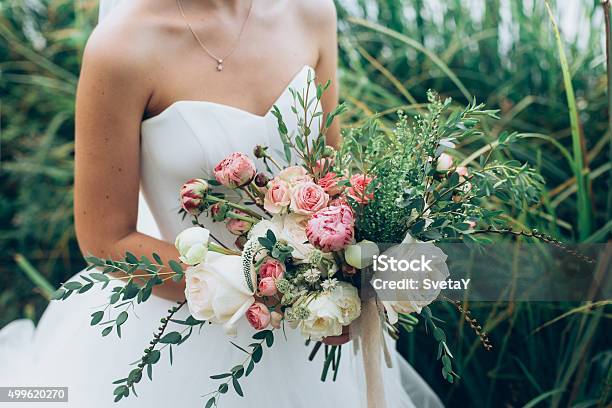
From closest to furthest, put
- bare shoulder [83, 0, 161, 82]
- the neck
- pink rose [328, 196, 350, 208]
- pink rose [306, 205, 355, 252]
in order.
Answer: pink rose [306, 205, 355, 252]
pink rose [328, 196, 350, 208]
bare shoulder [83, 0, 161, 82]
the neck

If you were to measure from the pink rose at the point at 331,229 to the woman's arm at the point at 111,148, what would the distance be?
0.53 metres

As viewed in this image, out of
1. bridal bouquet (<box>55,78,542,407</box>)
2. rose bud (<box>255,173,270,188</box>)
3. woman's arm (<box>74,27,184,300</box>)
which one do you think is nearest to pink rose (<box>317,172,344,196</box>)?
Answer: bridal bouquet (<box>55,78,542,407</box>)

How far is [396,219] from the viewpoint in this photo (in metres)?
1.13

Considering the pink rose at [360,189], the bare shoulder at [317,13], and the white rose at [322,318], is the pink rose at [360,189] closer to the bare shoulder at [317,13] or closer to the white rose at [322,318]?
the white rose at [322,318]

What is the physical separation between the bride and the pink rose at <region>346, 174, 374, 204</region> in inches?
15.4

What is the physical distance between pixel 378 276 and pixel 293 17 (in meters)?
0.95

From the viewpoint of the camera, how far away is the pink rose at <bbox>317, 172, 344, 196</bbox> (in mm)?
1212

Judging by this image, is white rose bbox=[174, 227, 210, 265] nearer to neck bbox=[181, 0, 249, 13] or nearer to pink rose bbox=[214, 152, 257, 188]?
pink rose bbox=[214, 152, 257, 188]

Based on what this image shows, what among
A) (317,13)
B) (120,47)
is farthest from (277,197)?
(317,13)

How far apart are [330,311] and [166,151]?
2.13 feet

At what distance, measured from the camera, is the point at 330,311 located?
3.65 ft

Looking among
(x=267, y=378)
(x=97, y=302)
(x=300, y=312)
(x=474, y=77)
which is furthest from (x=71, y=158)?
(x=300, y=312)

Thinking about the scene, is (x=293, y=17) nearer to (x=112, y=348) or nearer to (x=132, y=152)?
(x=132, y=152)

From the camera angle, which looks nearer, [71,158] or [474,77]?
[474,77]
